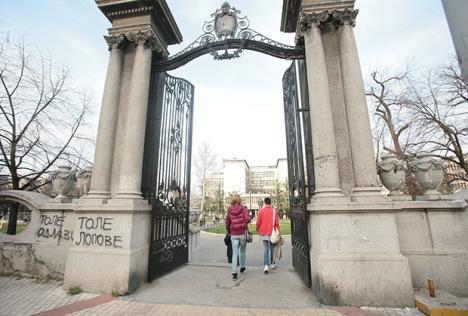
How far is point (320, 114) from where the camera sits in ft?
17.0

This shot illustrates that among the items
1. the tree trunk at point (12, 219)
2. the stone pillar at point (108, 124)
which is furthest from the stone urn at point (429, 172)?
the tree trunk at point (12, 219)

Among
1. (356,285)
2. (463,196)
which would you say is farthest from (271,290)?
(463,196)

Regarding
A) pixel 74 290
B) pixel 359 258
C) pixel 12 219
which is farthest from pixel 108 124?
pixel 12 219

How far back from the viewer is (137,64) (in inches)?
245

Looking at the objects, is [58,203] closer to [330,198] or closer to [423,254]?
[330,198]

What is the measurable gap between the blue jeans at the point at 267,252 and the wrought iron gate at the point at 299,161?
70 cm

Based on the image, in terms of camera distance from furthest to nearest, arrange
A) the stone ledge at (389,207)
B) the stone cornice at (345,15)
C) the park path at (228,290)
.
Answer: the stone cornice at (345,15)
the stone ledge at (389,207)
the park path at (228,290)

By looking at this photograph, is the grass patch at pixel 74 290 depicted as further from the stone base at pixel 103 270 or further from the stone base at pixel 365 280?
the stone base at pixel 365 280

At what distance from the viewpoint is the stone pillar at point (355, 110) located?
483 centimetres

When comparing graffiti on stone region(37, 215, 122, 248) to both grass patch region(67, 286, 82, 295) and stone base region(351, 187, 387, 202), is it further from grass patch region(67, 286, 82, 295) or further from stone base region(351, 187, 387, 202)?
stone base region(351, 187, 387, 202)

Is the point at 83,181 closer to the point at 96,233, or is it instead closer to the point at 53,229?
the point at 53,229

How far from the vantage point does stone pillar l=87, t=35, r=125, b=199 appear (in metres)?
5.67

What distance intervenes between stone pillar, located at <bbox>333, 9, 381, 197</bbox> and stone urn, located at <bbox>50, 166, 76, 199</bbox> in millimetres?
7018

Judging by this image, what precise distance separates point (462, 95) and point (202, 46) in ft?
54.2
